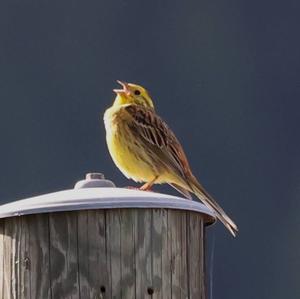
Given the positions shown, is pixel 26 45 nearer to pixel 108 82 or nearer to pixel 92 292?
pixel 108 82

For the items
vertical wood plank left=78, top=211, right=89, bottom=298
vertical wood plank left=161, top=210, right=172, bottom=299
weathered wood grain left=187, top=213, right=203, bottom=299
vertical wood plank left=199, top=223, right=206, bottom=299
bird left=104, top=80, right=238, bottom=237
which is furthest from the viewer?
bird left=104, top=80, right=238, bottom=237

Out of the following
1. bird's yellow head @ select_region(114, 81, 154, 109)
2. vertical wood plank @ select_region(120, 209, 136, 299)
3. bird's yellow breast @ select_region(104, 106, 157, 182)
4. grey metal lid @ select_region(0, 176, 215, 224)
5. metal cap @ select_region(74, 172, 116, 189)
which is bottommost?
vertical wood plank @ select_region(120, 209, 136, 299)

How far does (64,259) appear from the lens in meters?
5.78

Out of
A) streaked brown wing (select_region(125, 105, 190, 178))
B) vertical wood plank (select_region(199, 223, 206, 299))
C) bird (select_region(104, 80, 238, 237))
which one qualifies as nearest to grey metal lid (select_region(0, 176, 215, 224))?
vertical wood plank (select_region(199, 223, 206, 299))

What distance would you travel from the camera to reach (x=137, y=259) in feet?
19.1

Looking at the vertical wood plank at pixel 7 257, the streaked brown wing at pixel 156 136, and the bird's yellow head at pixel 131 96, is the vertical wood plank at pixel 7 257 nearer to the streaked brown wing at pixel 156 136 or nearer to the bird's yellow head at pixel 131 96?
the streaked brown wing at pixel 156 136

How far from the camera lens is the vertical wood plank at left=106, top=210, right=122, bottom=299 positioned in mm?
5773

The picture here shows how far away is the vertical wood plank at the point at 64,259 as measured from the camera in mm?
5770

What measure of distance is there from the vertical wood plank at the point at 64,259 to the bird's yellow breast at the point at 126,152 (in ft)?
9.52

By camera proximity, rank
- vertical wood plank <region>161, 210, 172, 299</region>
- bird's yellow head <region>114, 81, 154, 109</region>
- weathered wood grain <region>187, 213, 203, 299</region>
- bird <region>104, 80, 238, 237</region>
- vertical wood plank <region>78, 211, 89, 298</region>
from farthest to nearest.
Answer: bird's yellow head <region>114, 81, 154, 109</region>, bird <region>104, 80, 238, 237</region>, weathered wood grain <region>187, 213, 203, 299</region>, vertical wood plank <region>161, 210, 172, 299</region>, vertical wood plank <region>78, 211, 89, 298</region>

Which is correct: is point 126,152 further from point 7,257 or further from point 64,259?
point 64,259

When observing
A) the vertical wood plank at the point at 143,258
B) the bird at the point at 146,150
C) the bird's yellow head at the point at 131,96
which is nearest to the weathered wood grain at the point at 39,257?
the vertical wood plank at the point at 143,258

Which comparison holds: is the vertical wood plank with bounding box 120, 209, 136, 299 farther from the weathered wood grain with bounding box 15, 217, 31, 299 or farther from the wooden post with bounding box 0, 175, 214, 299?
the weathered wood grain with bounding box 15, 217, 31, 299

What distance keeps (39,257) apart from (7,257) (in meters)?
0.15
